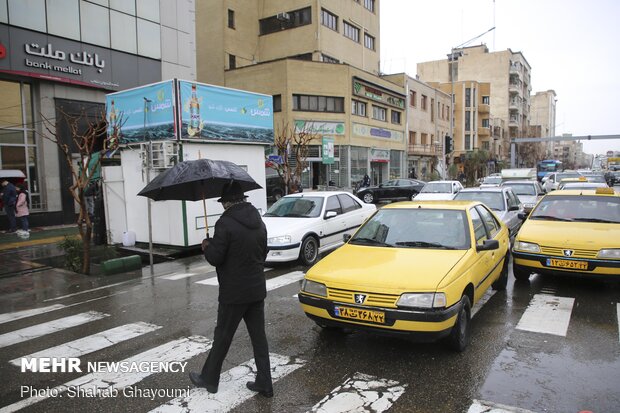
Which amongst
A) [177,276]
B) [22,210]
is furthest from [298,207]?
[22,210]

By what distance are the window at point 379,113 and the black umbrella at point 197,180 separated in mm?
34766

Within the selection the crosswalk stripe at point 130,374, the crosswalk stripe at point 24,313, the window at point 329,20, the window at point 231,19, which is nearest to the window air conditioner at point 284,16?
the window at point 329,20

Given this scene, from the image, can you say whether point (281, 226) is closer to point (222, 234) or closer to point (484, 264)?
point (484, 264)

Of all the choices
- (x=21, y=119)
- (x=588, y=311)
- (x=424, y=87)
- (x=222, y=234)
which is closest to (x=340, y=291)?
(x=222, y=234)

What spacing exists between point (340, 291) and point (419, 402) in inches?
50.8

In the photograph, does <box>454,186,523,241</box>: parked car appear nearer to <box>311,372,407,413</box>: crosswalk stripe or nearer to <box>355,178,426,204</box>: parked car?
<box>311,372,407,413</box>: crosswalk stripe

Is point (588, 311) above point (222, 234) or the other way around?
the other way around

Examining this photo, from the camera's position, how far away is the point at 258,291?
3.86 meters

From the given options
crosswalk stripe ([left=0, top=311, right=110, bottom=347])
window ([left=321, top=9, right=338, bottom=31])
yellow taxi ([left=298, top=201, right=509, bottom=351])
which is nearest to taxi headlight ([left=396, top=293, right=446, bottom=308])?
yellow taxi ([left=298, top=201, right=509, bottom=351])

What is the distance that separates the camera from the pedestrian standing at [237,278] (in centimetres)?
376

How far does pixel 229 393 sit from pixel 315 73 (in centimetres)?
3098

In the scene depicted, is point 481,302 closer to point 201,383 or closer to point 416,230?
point 416,230

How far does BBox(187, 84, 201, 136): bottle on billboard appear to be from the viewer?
451 inches

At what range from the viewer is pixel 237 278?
3783 millimetres
